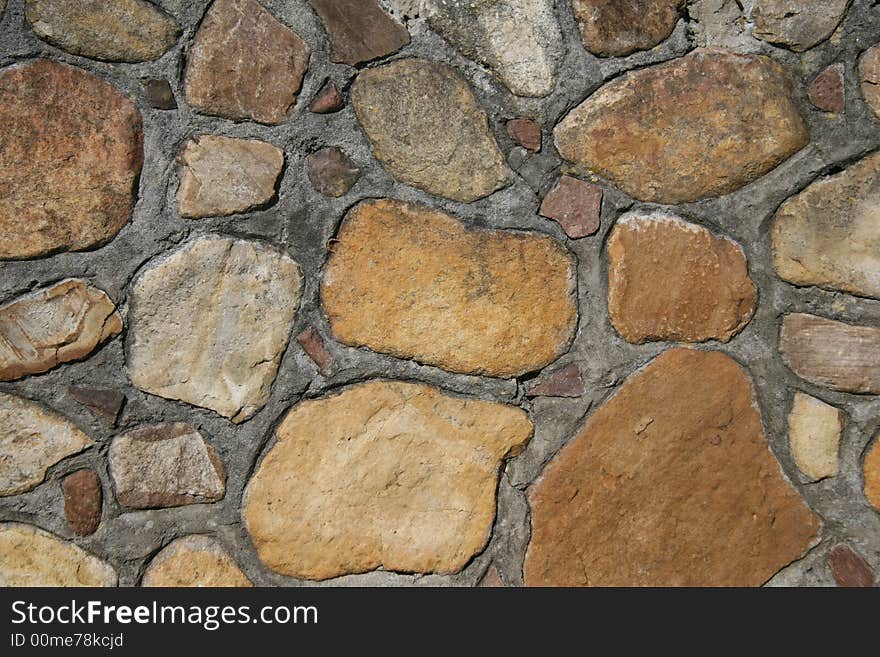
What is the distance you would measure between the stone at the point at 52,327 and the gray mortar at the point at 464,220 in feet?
0.05

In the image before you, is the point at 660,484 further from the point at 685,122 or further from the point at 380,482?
the point at 685,122

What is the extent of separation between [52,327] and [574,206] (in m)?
0.70

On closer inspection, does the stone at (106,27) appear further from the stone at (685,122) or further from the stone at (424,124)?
the stone at (685,122)

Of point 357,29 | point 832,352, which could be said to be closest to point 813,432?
point 832,352

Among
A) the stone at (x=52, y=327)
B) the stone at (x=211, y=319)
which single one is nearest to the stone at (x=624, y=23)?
the stone at (x=211, y=319)

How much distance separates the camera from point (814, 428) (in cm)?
116

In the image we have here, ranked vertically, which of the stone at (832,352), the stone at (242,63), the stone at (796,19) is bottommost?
the stone at (832,352)

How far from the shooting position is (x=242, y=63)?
3.48ft

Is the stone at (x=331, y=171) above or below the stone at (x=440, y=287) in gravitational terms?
above

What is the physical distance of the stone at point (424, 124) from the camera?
1.09 m

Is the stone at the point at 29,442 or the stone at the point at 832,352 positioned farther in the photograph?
the stone at the point at 832,352

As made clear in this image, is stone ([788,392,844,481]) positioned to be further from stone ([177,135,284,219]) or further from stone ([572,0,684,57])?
stone ([177,135,284,219])

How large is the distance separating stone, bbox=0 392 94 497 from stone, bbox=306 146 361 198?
445 mm

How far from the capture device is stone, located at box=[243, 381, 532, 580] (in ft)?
3.61
